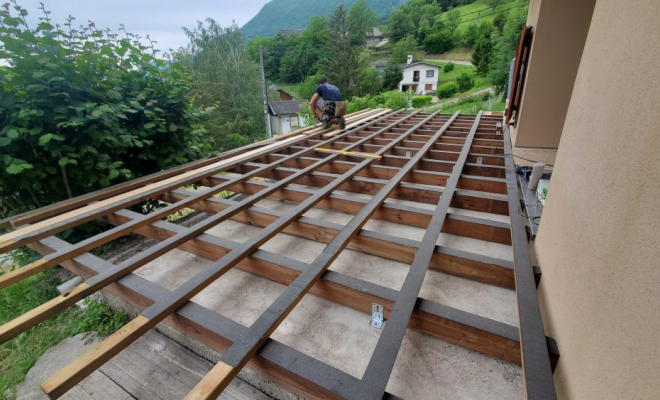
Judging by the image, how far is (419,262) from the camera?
1521 mm

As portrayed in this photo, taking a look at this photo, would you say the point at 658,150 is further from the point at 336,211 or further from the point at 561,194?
the point at 336,211

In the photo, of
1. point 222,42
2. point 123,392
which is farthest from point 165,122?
point 222,42

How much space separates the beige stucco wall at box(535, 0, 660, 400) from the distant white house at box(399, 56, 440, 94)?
1444 inches

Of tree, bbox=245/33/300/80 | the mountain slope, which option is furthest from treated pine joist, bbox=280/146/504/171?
the mountain slope

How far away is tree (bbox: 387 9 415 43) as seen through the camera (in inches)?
1887

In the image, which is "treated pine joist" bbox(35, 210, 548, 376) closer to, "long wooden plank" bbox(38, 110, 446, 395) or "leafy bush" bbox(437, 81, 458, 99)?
"long wooden plank" bbox(38, 110, 446, 395)

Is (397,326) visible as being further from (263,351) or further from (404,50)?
(404,50)

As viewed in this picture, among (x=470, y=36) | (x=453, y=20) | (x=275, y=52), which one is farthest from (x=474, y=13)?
(x=275, y=52)

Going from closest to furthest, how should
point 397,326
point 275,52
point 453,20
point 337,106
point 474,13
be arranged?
point 397,326 < point 337,106 < point 453,20 < point 275,52 < point 474,13

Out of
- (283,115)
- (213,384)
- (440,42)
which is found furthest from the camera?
(440,42)

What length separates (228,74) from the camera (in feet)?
71.5

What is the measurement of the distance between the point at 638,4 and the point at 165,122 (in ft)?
12.2

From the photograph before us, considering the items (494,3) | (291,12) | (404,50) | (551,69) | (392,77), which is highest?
(291,12)

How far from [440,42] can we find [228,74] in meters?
35.7
